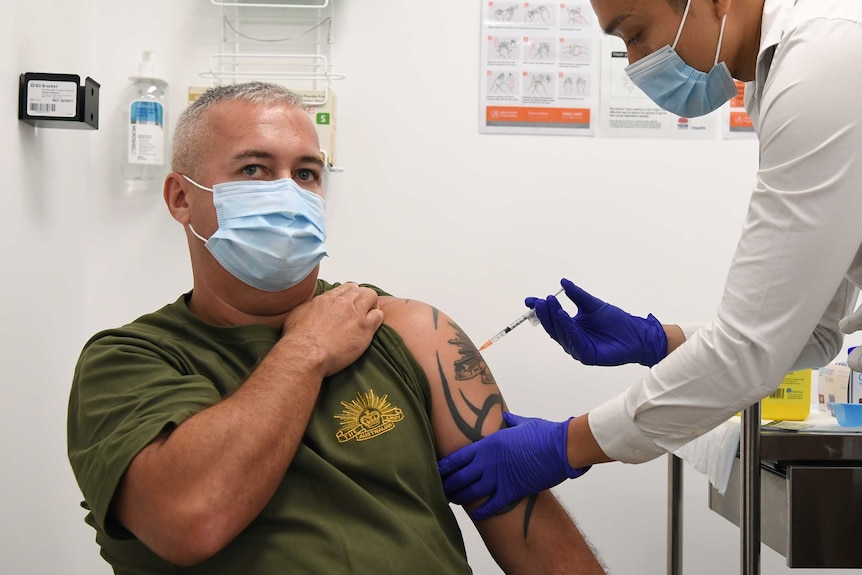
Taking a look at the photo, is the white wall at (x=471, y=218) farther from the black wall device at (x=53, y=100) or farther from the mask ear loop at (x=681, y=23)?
the mask ear loop at (x=681, y=23)

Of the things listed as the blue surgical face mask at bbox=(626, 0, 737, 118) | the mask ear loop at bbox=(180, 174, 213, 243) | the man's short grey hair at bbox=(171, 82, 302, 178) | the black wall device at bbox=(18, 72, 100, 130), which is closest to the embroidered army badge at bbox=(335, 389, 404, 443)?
the mask ear loop at bbox=(180, 174, 213, 243)

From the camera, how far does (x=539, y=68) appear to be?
238 cm

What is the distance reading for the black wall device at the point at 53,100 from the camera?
70.1 inches

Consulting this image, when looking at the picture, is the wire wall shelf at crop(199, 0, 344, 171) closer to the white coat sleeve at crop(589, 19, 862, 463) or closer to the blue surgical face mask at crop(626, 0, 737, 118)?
the blue surgical face mask at crop(626, 0, 737, 118)

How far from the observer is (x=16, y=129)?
1.76 meters

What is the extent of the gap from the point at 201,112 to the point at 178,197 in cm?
16

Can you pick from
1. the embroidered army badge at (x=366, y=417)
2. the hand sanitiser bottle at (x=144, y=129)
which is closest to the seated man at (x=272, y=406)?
the embroidered army badge at (x=366, y=417)

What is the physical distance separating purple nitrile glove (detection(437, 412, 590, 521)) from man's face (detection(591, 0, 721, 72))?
0.64 metres

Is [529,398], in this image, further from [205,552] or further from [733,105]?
[205,552]

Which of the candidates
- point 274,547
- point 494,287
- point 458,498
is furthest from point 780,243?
point 494,287

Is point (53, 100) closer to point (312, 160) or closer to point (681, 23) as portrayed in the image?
point (312, 160)

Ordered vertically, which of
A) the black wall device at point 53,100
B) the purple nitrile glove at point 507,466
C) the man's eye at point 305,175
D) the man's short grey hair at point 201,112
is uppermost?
the black wall device at point 53,100

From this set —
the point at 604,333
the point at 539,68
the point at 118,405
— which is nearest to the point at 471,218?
the point at 539,68

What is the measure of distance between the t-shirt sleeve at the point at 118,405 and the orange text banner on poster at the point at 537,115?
1417 mm
